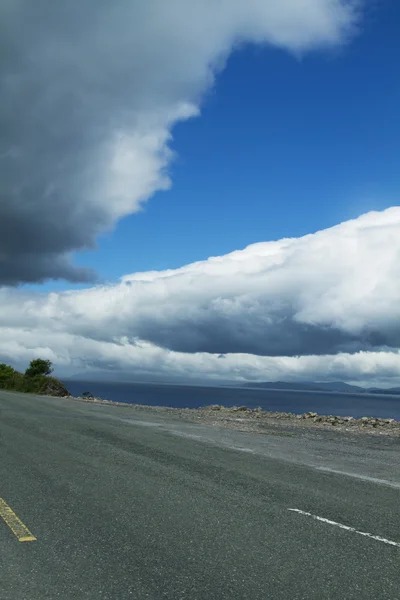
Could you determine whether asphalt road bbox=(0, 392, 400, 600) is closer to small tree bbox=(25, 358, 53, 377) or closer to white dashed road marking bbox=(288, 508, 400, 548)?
white dashed road marking bbox=(288, 508, 400, 548)

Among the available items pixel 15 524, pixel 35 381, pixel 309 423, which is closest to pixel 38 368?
pixel 35 381

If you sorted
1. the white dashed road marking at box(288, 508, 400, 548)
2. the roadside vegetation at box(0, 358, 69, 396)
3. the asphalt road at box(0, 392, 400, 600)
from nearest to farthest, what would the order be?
the asphalt road at box(0, 392, 400, 600) < the white dashed road marking at box(288, 508, 400, 548) < the roadside vegetation at box(0, 358, 69, 396)

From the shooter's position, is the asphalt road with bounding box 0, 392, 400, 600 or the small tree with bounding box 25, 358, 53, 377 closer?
the asphalt road with bounding box 0, 392, 400, 600

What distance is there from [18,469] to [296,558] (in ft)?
20.9

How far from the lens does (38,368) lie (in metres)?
52.6

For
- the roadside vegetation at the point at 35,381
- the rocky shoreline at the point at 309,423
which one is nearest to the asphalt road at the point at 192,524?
the rocky shoreline at the point at 309,423

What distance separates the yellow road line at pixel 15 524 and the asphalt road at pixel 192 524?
0.26ft

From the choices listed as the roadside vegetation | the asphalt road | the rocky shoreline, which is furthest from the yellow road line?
the roadside vegetation

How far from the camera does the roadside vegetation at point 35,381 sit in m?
48.2

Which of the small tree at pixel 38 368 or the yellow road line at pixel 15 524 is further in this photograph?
the small tree at pixel 38 368

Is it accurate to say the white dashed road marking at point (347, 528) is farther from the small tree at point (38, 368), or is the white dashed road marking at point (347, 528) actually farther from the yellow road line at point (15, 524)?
the small tree at point (38, 368)

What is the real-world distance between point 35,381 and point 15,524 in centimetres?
4505

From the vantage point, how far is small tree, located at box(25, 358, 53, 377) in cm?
5228

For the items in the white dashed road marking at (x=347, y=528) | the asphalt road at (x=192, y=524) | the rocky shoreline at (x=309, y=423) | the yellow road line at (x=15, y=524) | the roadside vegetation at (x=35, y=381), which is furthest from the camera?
the roadside vegetation at (x=35, y=381)
